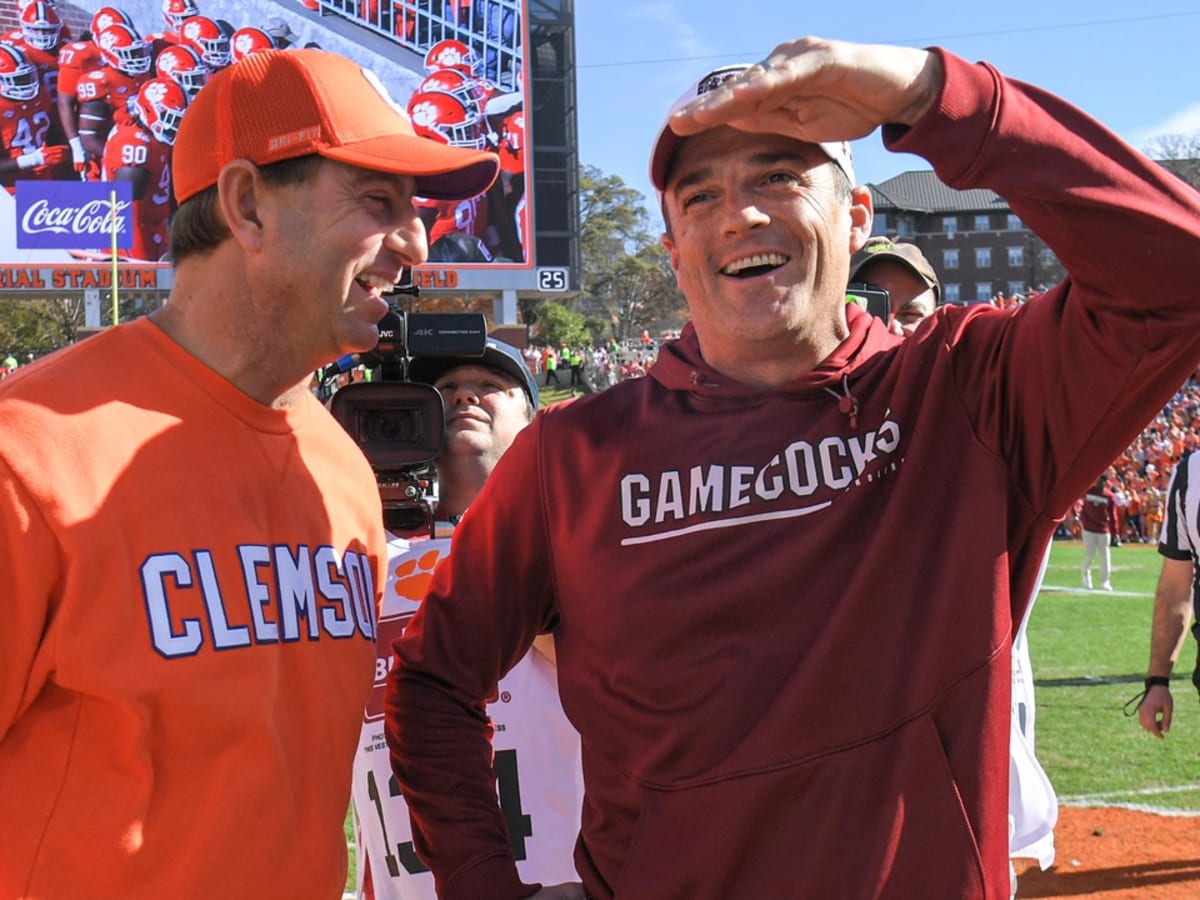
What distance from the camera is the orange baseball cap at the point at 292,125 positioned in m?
2.02

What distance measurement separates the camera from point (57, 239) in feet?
109

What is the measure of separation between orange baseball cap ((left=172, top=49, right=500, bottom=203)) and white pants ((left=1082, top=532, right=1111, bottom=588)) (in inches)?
623

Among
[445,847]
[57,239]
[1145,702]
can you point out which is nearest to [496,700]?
[445,847]

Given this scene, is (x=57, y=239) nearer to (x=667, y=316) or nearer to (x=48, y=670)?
(x=48, y=670)

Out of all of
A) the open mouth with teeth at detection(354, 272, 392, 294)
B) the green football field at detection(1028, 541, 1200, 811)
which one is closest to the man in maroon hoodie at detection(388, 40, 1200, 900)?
the open mouth with teeth at detection(354, 272, 392, 294)

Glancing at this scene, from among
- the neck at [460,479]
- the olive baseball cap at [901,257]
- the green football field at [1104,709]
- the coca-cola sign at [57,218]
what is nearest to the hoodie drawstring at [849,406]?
the neck at [460,479]

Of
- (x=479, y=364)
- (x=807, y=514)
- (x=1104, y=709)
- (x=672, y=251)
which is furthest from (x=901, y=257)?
(x=1104, y=709)

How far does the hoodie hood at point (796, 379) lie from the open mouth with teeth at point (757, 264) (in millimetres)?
166

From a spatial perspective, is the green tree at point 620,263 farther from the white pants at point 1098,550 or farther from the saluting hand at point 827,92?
the saluting hand at point 827,92

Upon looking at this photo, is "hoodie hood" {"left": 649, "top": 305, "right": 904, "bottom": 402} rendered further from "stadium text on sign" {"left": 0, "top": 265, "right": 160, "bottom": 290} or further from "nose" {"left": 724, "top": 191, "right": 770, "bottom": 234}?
"stadium text on sign" {"left": 0, "top": 265, "right": 160, "bottom": 290}

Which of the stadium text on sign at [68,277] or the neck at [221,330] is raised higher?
the stadium text on sign at [68,277]

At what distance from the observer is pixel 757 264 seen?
1.92m

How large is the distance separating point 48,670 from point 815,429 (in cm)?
117

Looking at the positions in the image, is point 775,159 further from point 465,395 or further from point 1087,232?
point 465,395
